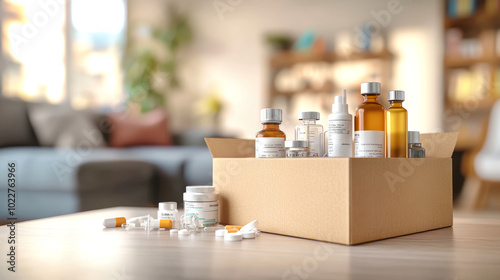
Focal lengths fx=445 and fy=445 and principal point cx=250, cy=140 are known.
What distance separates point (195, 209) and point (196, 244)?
141mm

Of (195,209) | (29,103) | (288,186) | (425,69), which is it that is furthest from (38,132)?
(425,69)

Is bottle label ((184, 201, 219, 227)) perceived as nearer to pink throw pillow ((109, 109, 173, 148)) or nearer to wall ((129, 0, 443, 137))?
pink throw pillow ((109, 109, 173, 148))

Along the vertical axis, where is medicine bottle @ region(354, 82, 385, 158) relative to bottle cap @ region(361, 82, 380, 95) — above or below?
below

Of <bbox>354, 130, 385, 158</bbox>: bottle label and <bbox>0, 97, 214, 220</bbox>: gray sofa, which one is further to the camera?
<bbox>0, 97, 214, 220</bbox>: gray sofa

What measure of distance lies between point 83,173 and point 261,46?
3.14 m

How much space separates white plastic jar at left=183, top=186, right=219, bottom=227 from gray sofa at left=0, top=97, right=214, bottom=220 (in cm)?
138

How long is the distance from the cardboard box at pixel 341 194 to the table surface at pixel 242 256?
0.02 m

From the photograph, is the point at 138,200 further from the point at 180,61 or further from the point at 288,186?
the point at 180,61

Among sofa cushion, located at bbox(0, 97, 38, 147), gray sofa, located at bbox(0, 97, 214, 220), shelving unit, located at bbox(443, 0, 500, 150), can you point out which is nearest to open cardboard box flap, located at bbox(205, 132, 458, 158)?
gray sofa, located at bbox(0, 97, 214, 220)

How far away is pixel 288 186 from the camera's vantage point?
711 mm

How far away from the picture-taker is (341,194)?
63 cm

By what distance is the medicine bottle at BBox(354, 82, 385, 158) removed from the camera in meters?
0.71

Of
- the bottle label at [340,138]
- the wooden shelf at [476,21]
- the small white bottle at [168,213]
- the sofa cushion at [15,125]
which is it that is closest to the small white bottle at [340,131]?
the bottle label at [340,138]

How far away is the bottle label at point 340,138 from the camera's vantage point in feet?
2.45
